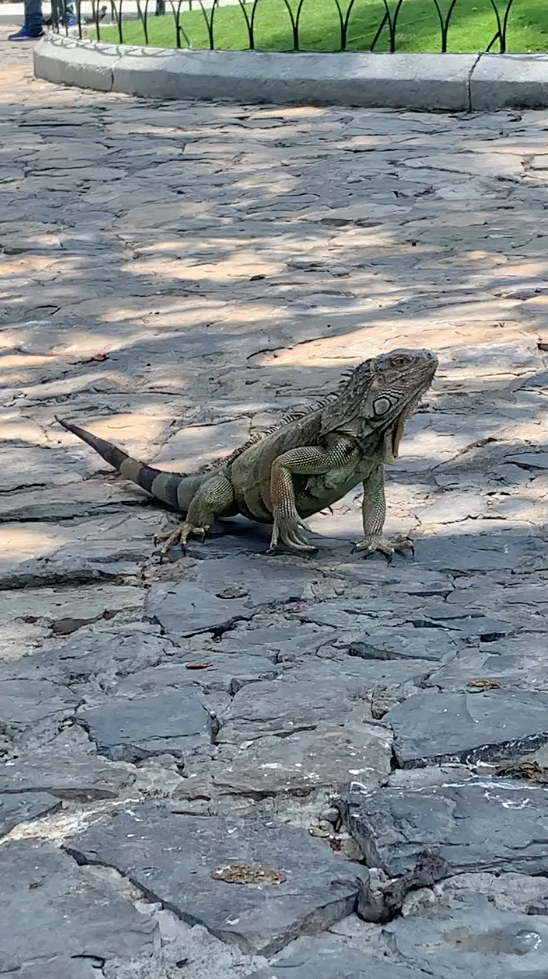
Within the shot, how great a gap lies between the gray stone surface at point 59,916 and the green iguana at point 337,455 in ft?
5.89

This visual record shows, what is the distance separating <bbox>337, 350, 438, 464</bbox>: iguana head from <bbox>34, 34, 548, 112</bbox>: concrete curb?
789 cm

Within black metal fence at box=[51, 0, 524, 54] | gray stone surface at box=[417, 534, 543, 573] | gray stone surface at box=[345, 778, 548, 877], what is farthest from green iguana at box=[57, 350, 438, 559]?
black metal fence at box=[51, 0, 524, 54]

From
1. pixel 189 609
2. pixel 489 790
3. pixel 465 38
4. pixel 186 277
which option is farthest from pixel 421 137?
pixel 489 790

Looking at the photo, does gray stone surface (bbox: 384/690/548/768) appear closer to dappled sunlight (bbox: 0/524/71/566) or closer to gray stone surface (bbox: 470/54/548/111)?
dappled sunlight (bbox: 0/524/71/566)

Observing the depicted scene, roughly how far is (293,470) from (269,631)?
0.65m

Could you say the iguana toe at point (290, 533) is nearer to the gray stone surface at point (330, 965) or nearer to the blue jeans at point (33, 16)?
the gray stone surface at point (330, 965)

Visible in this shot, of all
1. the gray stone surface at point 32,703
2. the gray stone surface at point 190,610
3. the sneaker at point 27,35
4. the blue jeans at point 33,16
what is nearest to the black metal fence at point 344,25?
the blue jeans at point 33,16

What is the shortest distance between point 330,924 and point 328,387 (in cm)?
356

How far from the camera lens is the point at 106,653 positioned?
3871 millimetres

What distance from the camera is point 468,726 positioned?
335 centimetres

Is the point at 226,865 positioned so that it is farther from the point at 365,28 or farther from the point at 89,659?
the point at 365,28

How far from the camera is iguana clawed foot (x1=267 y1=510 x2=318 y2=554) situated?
449 centimetres

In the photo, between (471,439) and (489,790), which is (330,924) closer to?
(489,790)

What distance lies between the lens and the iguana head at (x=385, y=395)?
4.43 metres
